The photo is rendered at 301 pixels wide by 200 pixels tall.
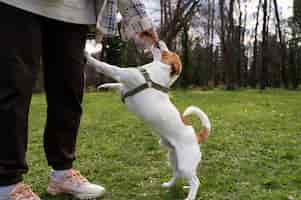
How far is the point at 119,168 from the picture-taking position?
7.73 feet

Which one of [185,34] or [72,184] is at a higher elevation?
[185,34]

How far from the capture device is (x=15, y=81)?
136 centimetres

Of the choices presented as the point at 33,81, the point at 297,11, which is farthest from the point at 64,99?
the point at 297,11

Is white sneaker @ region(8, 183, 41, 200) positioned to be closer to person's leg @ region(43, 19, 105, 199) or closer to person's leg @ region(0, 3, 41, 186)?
person's leg @ region(0, 3, 41, 186)

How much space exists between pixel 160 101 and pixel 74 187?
491 mm

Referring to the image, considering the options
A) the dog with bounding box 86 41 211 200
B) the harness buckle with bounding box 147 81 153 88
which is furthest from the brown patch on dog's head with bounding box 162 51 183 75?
the harness buckle with bounding box 147 81 153 88

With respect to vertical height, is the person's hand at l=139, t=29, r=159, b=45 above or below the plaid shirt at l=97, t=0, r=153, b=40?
below

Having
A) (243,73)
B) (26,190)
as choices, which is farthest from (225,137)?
(243,73)

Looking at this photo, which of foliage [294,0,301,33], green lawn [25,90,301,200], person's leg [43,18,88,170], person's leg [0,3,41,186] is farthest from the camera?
foliage [294,0,301,33]

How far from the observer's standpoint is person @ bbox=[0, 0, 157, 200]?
1363 millimetres

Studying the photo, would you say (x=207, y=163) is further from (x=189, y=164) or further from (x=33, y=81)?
(x=33, y=81)

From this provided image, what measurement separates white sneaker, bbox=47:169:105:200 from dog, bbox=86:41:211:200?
34 cm

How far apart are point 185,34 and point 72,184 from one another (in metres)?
15.0

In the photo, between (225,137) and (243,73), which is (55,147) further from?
(243,73)
